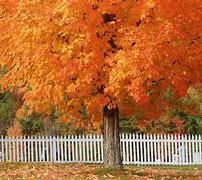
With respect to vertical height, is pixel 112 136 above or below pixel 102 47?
below

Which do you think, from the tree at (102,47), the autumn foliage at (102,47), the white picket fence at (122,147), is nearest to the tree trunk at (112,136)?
the tree at (102,47)

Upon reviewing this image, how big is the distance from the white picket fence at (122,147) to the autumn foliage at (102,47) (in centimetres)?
995

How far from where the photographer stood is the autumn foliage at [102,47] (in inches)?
600

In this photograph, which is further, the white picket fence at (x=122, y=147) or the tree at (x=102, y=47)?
the white picket fence at (x=122, y=147)

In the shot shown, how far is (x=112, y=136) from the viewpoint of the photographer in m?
18.6

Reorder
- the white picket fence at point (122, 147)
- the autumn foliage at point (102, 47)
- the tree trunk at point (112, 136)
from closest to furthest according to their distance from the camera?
the autumn foliage at point (102, 47) < the tree trunk at point (112, 136) < the white picket fence at point (122, 147)

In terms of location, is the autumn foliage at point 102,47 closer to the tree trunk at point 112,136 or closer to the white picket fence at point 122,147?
the tree trunk at point 112,136

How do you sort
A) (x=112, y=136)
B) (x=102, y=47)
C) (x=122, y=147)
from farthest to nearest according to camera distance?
(x=122, y=147)
(x=112, y=136)
(x=102, y=47)

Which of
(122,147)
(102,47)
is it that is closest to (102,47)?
(102,47)

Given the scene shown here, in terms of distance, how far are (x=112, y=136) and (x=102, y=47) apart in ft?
11.4

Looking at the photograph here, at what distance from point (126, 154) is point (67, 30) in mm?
12640

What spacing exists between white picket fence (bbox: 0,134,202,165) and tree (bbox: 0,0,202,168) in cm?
992

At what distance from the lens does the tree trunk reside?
1855cm

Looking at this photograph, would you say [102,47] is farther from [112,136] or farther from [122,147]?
[122,147]
